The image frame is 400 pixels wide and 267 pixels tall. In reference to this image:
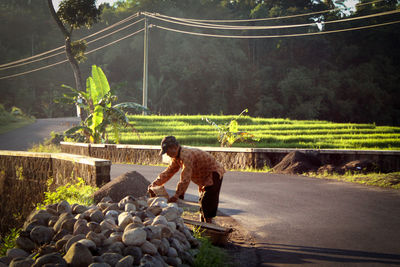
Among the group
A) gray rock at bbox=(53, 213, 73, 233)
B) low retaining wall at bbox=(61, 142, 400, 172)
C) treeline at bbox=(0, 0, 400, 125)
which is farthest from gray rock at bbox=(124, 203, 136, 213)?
treeline at bbox=(0, 0, 400, 125)

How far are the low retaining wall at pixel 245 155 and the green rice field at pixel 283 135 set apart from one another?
229 centimetres

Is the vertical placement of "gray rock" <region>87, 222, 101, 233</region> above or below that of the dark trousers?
below

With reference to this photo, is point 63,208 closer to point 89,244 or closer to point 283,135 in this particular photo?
point 89,244

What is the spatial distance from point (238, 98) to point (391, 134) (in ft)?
91.5

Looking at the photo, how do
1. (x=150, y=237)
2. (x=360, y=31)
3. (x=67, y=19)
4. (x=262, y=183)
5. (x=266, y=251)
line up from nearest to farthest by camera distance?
1. (x=150, y=237)
2. (x=266, y=251)
3. (x=262, y=183)
4. (x=67, y=19)
5. (x=360, y=31)

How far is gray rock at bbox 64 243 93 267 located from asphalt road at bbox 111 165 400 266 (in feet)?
6.89

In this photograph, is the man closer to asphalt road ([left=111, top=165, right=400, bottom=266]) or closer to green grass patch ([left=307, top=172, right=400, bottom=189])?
asphalt road ([left=111, top=165, right=400, bottom=266])

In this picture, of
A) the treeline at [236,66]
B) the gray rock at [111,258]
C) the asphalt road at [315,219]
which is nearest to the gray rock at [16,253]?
the gray rock at [111,258]

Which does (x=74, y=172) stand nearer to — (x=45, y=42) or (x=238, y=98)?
(x=238, y=98)

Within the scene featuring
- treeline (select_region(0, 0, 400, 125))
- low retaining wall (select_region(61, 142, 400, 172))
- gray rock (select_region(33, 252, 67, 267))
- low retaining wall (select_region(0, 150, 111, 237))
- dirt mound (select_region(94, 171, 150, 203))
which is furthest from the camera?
treeline (select_region(0, 0, 400, 125))

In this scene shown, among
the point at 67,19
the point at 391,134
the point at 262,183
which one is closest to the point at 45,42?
the point at 67,19

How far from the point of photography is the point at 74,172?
9.55 metres

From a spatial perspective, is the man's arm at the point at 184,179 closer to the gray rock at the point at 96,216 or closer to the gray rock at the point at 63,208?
the gray rock at the point at 96,216

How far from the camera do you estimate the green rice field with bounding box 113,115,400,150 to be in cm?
1742
